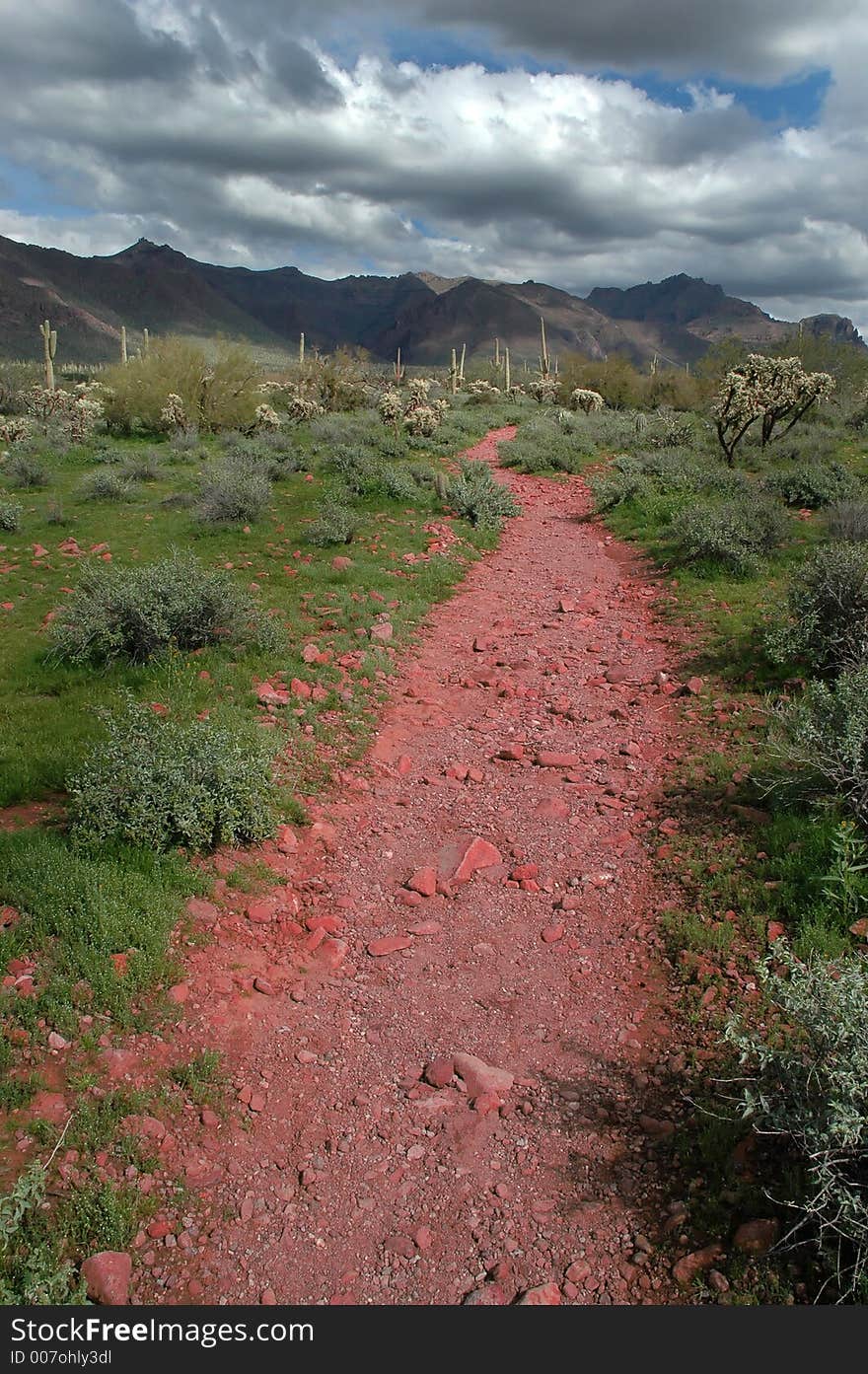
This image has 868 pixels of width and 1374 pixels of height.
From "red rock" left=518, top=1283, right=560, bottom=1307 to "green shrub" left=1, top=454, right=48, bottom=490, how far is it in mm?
18594

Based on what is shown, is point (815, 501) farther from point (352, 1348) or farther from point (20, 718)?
point (352, 1348)

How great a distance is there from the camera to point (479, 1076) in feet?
13.0

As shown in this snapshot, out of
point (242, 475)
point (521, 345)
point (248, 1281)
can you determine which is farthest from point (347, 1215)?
point (521, 345)

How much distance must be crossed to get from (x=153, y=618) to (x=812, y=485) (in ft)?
43.0

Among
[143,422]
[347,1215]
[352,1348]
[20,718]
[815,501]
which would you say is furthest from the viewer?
[143,422]

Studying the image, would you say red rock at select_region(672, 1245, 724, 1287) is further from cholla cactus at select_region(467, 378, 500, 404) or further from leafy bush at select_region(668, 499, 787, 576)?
cholla cactus at select_region(467, 378, 500, 404)

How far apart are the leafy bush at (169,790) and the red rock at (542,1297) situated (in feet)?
10.6

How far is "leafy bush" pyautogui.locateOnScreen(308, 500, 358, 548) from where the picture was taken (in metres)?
13.0

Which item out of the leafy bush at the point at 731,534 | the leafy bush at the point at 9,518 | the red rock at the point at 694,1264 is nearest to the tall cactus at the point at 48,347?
the leafy bush at the point at 9,518

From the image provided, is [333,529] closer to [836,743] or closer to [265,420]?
[836,743]

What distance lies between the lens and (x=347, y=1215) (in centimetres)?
332

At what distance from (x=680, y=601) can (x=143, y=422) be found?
20566 mm

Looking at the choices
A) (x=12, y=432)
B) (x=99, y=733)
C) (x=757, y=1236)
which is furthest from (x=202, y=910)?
(x=12, y=432)

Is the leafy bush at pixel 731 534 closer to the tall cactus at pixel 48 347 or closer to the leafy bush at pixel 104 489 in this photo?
the leafy bush at pixel 104 489
